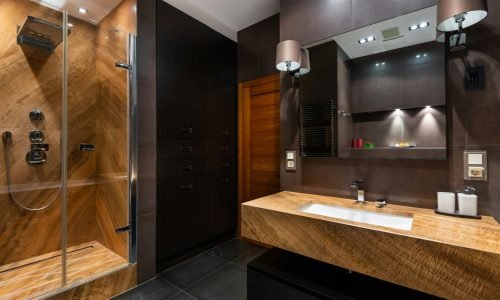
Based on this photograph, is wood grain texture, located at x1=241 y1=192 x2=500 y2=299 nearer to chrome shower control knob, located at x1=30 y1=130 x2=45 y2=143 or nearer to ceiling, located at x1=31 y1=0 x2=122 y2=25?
chrome shower control knob, located at x1=30 y1=130 x2=45 y2=143

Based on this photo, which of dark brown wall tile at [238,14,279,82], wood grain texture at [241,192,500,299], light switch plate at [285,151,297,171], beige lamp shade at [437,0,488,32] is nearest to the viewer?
wood grain texture at [241,192,500,299]

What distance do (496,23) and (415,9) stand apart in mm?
416

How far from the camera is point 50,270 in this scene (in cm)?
193

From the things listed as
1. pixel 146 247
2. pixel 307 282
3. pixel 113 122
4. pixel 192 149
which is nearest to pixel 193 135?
pixel 192 149

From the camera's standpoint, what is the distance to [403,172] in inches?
59.5

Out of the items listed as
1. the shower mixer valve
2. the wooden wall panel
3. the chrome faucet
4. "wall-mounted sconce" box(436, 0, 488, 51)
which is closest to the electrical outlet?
the chrome faucet

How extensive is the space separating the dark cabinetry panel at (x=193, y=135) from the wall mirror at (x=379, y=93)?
1.18 meters

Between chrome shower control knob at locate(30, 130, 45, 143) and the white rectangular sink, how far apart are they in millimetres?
2604

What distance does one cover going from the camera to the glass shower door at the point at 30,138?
6.61 ft

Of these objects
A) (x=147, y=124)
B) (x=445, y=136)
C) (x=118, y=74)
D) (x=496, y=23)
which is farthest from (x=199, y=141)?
(x=496, y=23)

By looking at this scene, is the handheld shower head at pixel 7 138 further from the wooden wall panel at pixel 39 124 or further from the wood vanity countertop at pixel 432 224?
the wood vanity countertop at pixel 432 224

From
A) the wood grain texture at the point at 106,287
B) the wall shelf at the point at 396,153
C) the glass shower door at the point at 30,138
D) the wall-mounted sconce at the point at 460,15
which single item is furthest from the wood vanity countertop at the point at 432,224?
the glass shower door at the point at 30,138

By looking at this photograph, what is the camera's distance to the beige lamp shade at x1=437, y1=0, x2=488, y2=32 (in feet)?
3.70

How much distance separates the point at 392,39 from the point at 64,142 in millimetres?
2697
